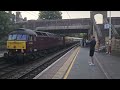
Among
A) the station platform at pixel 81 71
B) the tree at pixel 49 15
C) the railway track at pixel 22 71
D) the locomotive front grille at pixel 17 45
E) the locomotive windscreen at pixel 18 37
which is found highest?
the tree at pixel 49 15

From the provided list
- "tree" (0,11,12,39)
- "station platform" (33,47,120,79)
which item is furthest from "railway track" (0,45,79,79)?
"tree" (0,11,12,39)

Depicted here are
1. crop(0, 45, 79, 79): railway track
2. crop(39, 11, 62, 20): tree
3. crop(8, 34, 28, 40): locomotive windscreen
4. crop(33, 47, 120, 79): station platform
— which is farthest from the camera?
crop(39, 11, 62, 20): tree

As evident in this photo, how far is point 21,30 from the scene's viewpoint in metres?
27.7

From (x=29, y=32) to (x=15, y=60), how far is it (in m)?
2.87

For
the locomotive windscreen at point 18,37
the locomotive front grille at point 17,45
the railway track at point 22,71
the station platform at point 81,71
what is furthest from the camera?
the locomotive windscreen at point 18,37

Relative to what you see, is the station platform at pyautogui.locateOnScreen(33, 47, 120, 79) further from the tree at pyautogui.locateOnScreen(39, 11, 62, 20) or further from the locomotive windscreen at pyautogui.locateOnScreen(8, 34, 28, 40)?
the tree at pyautogui.locateOnScreen(39, 11, 62, 20)

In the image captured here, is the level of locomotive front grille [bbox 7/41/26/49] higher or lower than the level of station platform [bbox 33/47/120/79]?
higher

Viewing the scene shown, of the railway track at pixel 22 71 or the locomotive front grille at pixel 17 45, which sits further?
the locomotive front grille at pixel 17 45

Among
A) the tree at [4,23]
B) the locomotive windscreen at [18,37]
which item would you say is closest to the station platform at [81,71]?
the locomotive windscreen at [18,37]

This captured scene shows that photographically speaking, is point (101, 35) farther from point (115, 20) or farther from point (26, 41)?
point (26, 41)

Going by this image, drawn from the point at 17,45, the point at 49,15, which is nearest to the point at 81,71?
the point at 17,45

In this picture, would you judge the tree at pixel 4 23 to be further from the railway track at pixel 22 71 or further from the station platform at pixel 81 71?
the station platform at pixel 81 71

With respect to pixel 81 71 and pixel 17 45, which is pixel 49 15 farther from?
pixel 81 71
